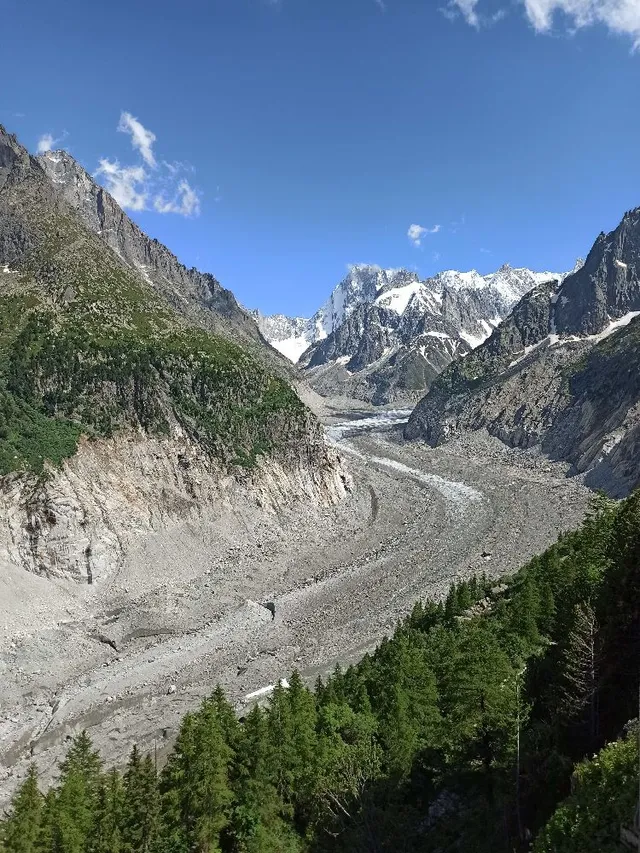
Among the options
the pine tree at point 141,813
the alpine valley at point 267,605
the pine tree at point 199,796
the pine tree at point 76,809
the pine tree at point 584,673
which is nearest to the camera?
the pine tree at point 76,809

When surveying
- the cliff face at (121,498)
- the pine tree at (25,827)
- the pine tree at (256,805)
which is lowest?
the pine tree at (256,805)

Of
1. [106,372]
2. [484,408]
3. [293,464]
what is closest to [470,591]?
[293,464]

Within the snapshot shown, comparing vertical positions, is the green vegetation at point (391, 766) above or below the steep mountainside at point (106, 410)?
below

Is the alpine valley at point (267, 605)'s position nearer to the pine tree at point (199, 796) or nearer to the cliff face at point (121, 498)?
the pine tree at point (199, 796)

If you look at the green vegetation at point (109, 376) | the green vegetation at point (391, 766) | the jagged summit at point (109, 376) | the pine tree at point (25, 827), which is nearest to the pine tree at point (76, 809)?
the green vegetation at point (391, 766)

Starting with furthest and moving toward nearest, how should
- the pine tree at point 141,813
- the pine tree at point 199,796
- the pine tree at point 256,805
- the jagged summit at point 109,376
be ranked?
the jagged summit at point 109,376
the pine tree at point 256,805
the pine tree at point 199,796
the pine tree at point 141,813

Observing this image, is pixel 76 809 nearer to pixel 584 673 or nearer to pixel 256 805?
pixel 256 805
